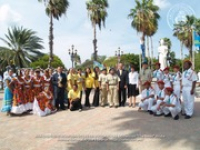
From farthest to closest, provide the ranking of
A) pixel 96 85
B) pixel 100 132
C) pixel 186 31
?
pixel 186 31 < pixel 96 85 < pixel 100 132

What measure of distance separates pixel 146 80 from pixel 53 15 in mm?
17847

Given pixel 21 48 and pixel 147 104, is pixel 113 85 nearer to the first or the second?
pixel 147 104

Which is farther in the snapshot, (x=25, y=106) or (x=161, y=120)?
(x=25, y=106)

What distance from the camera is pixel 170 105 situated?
724 cm

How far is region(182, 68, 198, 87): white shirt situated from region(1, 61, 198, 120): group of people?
0.03m

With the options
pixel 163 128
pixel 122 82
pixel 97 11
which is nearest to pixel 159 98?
pixel 163 128

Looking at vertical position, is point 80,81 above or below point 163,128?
above

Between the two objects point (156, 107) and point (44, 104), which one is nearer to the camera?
point (156, 107)

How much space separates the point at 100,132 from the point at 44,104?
3317 millimetres

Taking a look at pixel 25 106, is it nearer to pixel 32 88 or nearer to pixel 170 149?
pixel 32 88

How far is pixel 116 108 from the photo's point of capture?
919 centimetres

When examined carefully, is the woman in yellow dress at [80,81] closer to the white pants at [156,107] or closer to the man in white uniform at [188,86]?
the white pants at [156,107]

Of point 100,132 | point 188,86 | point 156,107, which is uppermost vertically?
point 188,86

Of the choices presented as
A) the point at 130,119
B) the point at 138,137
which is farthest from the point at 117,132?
the point at 130,119
